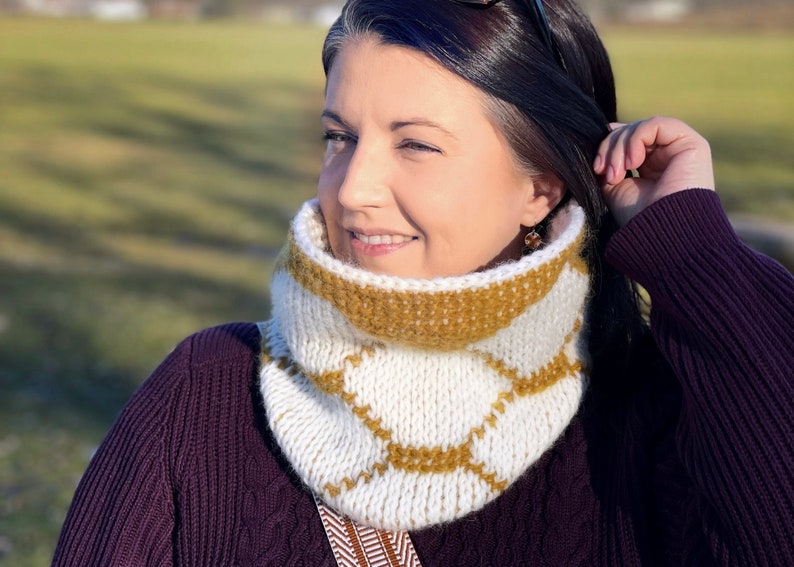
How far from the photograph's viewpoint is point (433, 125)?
1.88 metres

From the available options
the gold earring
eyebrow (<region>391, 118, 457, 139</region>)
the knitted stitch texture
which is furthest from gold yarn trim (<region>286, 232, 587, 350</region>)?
eyebrow (<region>391, 118, 457, 139</region>)

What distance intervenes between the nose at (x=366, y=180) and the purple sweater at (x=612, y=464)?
488mm

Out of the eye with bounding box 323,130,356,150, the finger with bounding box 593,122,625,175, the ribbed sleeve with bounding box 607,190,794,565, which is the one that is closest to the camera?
the ribbed sleeve with bounding box 607,190,794,565

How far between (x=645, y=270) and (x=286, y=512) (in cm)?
87

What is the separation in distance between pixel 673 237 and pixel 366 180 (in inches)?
24.2

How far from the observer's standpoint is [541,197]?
7.00 feet

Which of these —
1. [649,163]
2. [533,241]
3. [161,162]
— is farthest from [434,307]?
[161,162]

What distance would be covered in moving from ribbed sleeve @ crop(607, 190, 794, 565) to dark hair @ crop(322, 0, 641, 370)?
239 millimetres

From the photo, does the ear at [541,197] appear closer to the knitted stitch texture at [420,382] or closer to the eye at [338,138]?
the knitted stitch texture at [420,382]

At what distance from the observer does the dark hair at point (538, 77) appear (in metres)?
1.89

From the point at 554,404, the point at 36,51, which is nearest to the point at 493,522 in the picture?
the point at 554,404

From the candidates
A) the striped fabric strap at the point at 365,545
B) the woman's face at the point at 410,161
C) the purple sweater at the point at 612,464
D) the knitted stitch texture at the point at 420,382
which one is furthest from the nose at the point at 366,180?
the striped fabric strap at the point at 365,545

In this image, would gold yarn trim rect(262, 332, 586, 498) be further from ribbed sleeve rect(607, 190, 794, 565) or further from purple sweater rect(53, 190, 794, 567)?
ribbed sleeve rect(607, 190, 794, 565)

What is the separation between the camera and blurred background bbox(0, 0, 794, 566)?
575 cm
